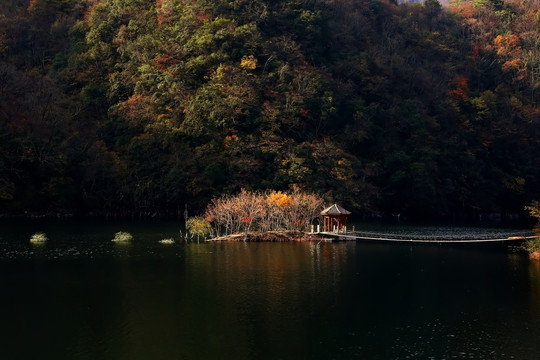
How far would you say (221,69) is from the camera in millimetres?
92750

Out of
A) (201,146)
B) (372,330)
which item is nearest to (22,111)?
(201,146)

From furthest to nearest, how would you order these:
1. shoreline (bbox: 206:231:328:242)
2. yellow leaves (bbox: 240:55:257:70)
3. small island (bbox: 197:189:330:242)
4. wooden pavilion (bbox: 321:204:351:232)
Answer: yellow leaves (bbox: 240:55:257:70)
wooden pavilion (bbox: 321:204:351:232)
small island (bbox: 197:189:330:242)
shoreline (bbox: 206:231:328:242)

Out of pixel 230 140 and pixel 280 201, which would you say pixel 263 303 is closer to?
pixel 280 201

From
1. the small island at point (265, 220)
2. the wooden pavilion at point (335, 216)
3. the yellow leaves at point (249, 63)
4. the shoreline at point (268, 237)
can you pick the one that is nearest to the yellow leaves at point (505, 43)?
the yellow leaves at point (249, 63)

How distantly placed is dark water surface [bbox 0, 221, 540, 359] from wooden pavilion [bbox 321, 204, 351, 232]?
852 cm

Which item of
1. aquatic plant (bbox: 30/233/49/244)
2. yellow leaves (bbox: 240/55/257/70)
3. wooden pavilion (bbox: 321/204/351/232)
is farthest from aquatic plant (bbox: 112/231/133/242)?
yellow leaves (bbox: 240/55/257/70)

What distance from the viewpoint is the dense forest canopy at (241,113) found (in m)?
84.9

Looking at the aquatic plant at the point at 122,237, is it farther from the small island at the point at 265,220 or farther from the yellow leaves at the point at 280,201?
the yellow leaves at the point at 280,201

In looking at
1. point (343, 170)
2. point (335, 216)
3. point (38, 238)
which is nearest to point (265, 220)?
point (335, 216)

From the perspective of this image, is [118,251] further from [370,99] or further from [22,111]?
[370,99]

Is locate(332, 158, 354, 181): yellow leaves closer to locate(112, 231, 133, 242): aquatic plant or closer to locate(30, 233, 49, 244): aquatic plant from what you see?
locate(112, 231, 133, 242): aquatic plant

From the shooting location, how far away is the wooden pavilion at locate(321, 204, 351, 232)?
213ft

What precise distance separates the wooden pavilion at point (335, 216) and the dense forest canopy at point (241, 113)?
38.1 ft

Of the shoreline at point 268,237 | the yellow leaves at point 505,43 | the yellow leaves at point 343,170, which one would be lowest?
the shoreline at point 268,237
